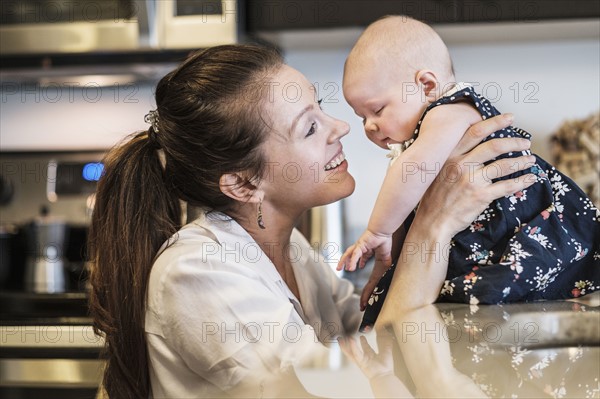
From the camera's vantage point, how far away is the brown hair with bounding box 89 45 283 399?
3.28ft

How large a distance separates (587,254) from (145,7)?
1.49 m

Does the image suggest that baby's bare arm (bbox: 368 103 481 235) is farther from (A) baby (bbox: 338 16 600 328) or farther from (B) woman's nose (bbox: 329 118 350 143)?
(B) woman's nose (bbox: 329 118 350 143)

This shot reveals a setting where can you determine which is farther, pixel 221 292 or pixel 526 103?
pixel 526 103

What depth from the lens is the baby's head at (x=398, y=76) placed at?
123 centimetres

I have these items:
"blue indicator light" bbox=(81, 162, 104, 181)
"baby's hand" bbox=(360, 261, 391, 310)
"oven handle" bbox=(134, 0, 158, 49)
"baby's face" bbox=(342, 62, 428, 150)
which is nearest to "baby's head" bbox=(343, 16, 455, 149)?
"baby's face" bbox=(342, 62, 428, 150)

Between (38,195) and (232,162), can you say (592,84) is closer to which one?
(232,162)

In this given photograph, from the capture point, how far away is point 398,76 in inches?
49.0

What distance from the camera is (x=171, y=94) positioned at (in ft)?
3.59

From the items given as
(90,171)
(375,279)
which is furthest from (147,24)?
(375,279)

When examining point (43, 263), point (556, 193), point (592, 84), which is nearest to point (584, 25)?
point (592, 84)

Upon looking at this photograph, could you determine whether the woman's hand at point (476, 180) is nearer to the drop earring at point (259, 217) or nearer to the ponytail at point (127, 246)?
the drop earring at point (259, 217)

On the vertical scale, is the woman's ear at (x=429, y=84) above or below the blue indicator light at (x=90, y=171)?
above

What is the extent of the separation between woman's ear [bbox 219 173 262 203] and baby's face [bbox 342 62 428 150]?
25 centimetres

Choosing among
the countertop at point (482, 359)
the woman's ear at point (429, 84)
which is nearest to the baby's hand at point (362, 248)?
the woman's ear at point (429, 84)
